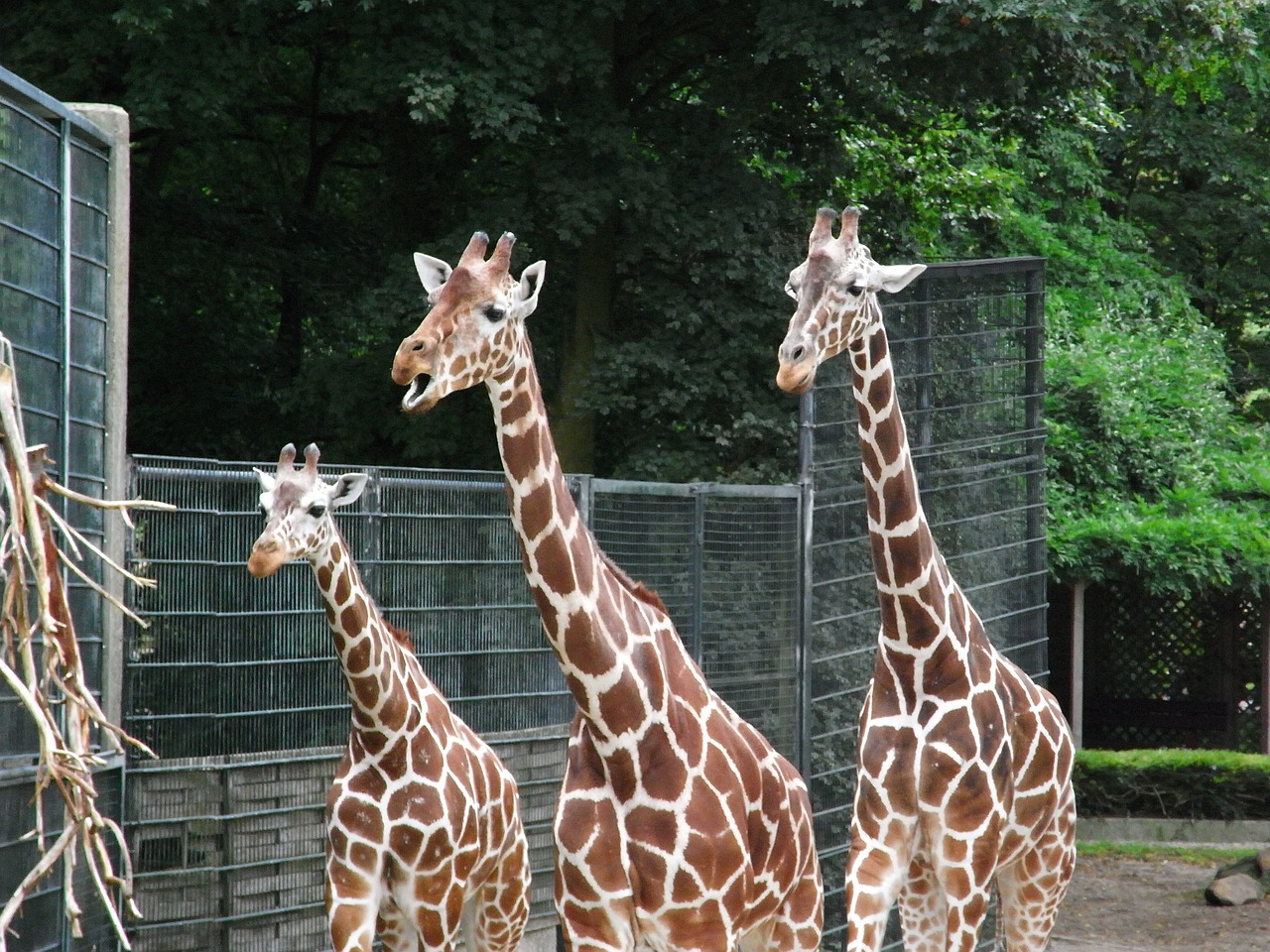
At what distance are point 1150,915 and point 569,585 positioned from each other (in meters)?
8.98

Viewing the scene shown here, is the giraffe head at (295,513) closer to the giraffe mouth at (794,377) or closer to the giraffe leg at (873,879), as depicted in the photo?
the giraffe mouth at (794,377)

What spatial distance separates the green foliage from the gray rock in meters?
4.16

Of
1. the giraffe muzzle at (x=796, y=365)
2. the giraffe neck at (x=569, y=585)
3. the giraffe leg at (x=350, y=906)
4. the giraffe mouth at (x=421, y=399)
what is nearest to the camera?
the giraffe mouth at (x=421, y=399)

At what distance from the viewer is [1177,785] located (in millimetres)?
17016

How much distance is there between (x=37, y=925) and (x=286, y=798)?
1.39m

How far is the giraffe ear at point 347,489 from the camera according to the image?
19.2 ft

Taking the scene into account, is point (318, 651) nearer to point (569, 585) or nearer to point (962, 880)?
point (569, 585)

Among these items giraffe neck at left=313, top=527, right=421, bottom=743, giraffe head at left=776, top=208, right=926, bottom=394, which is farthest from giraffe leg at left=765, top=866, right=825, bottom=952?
giraffe head at left=776, top=208, right=926, bottom=394

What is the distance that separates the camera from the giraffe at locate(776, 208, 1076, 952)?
5.78 meters

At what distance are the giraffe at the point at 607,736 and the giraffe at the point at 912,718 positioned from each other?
2.30 ft

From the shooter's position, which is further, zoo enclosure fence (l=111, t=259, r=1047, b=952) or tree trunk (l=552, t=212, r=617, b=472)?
tree trunk (l=552, t=212, r=617, b=472)

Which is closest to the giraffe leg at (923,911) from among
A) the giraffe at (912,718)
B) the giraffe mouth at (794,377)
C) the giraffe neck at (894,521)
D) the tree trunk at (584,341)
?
the giraffe at (912,718)

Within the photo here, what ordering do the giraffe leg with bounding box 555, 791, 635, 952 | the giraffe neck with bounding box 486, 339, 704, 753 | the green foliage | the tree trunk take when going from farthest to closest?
the green foliage
the tree trunk
the giraffe leg with bounding box 555, 791, 635, 952
the giraffe neck with bounding box 486, 339, 704, 753

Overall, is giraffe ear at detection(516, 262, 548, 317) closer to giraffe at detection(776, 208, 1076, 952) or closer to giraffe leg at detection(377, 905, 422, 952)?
giraffe at detection(776, 208, 1076, 952)
